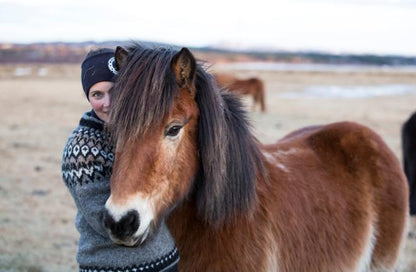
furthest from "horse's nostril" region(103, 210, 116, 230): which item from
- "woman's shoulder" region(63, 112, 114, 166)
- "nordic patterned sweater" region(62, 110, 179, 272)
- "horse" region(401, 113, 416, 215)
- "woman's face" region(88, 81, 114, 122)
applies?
"horse" region(401, 113, 416, 215)

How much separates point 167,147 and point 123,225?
1.38ft

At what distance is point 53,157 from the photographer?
9.73 metres

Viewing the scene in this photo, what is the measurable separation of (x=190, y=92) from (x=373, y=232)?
184cm

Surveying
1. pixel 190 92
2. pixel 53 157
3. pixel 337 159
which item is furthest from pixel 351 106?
pixel 190 92

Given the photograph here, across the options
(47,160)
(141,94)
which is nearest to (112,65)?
(141,94)

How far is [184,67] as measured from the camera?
2.28 metres

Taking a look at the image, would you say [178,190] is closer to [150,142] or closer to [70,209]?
[150,142]

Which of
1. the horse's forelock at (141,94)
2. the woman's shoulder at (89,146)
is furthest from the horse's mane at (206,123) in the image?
the woman's shoulder at (89,146)

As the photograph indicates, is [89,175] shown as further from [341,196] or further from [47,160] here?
[47,160]

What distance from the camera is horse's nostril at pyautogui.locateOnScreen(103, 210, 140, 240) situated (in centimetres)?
194

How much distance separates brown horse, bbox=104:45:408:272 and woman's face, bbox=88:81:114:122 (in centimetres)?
16

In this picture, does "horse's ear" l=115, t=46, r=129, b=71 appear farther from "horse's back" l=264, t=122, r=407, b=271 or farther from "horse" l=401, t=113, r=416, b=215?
"horse" l=401, t=113, r=416, b=215

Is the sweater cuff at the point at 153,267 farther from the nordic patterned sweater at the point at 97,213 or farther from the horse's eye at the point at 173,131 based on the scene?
the horse's eye at the point at 173,131

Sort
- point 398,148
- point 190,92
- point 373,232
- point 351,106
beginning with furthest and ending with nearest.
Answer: point 351,106, point 398,148, point 373,232, point 190,92
